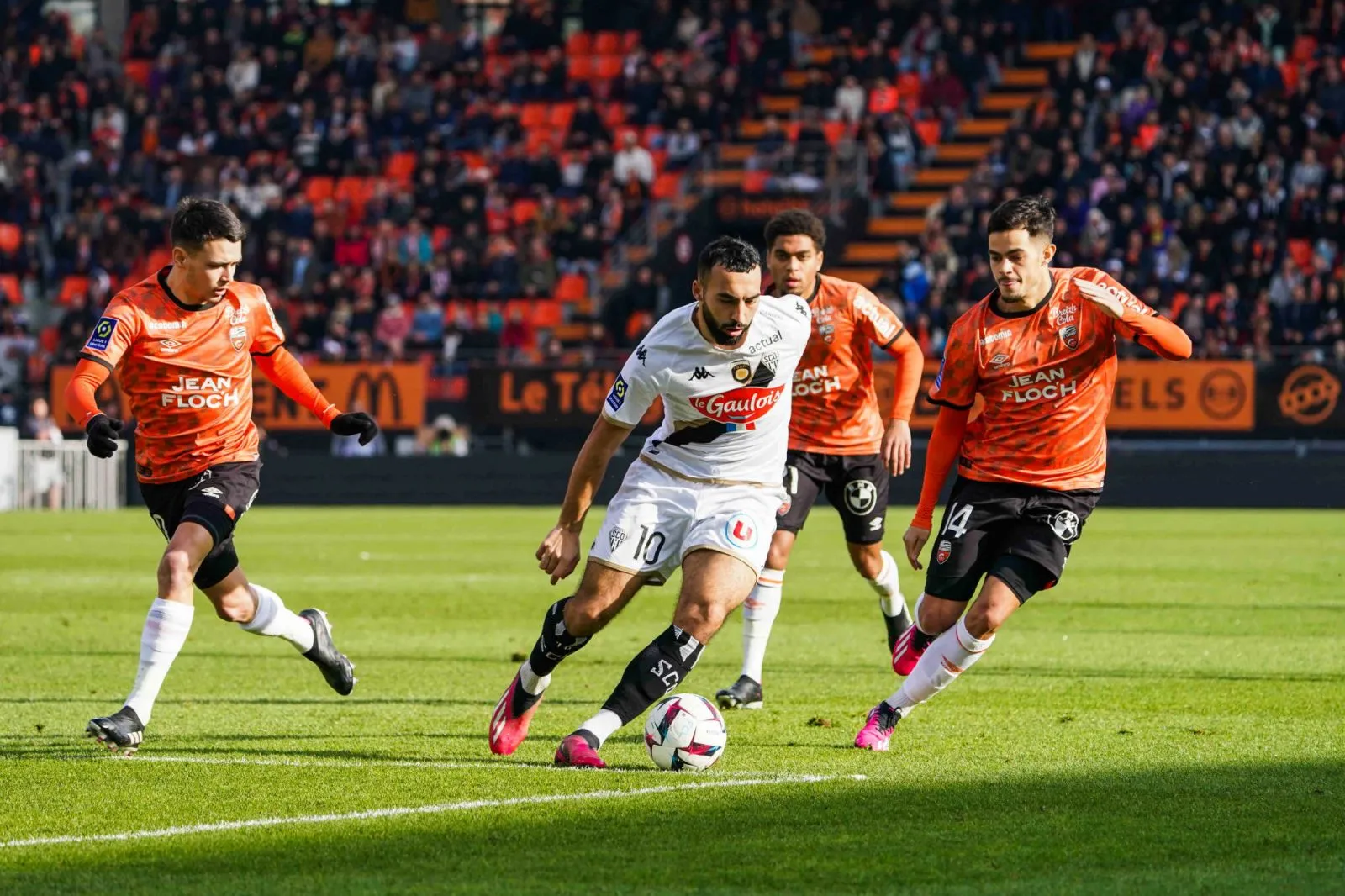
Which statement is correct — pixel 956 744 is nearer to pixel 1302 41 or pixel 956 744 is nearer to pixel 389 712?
pixel 389 712

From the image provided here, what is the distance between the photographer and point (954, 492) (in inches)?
342

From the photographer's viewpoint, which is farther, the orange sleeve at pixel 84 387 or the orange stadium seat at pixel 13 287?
the orange stadium seat at pixel 13 287

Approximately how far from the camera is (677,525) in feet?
26.1

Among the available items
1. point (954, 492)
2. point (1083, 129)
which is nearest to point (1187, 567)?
point (954, 492)

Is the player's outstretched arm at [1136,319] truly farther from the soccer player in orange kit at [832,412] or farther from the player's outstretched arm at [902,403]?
the soccer player in orange kit at [832,412]

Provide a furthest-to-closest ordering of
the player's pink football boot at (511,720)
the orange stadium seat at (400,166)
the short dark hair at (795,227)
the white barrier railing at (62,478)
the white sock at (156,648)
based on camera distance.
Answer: the orange stadium seat at (400,166), the white barrier railing at (62,478), the short dark hair at (795,227), the white sock at (156,648), the player's pink football boot at (511,720)

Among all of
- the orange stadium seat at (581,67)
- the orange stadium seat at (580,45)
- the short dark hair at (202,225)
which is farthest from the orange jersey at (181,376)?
the orange stadium seat at (580,45)

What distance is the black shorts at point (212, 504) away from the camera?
8.99 meters

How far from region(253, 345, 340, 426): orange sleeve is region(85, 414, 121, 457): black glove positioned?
4.00ft

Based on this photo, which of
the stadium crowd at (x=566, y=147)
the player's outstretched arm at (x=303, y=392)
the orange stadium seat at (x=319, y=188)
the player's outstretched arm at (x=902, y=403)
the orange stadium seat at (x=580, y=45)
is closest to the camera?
the player's outstretched arm at (x=303, y=392)

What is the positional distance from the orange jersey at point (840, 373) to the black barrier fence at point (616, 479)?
49.1 feet

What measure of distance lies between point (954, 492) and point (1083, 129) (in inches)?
1071

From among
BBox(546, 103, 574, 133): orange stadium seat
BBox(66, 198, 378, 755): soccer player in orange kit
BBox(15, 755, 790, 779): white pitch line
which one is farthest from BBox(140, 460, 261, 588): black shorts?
BBox(546, 103, 574, 133): orange stadium seat

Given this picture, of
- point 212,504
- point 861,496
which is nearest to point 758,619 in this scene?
point 861,496
